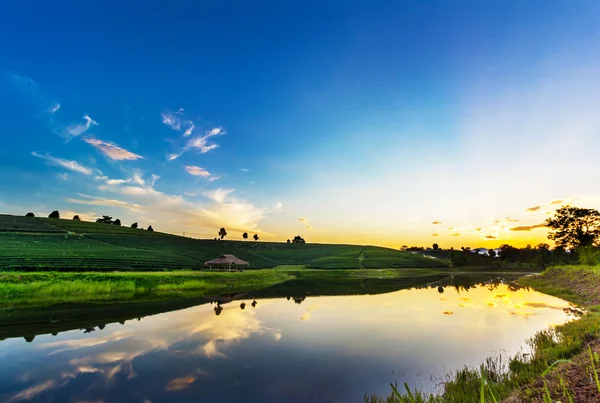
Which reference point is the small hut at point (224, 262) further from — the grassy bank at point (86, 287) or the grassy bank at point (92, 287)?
the grassy bank at point (86, 287)

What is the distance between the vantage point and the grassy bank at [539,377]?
5480mm

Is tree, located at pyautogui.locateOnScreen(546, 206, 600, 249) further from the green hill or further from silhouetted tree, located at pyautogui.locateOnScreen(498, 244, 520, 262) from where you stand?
silhouetted tree, located at pyautogui.locateOnScreen(498, 244, 520, 262)

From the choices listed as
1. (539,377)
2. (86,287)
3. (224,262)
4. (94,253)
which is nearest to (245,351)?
(539,377)

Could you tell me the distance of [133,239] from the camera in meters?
98.4

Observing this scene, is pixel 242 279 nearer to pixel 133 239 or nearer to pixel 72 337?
pixel 72 337

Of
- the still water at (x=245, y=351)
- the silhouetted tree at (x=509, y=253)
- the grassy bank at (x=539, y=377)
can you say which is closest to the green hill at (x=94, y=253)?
the still water at (x=245, y=351)

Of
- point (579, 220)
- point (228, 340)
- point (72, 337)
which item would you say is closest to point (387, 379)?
point (228, 340)

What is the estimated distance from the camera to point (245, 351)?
17.8 m

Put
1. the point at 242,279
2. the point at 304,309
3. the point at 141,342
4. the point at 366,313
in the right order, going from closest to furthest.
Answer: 1. the point at 141,342
2. the point at 366,313
3. the point at 304,309
4. the point at 242,279

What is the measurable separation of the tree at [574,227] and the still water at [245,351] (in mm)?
44342

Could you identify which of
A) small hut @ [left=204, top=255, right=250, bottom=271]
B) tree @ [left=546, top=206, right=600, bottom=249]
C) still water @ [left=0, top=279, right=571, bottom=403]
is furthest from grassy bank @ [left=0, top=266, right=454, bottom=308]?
tree @ [left=546, top=206, right=600, bottom=249]

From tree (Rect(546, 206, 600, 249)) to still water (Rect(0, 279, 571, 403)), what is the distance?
44342 mm

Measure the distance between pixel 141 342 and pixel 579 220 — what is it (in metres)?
79.4

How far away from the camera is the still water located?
40.8 ft
